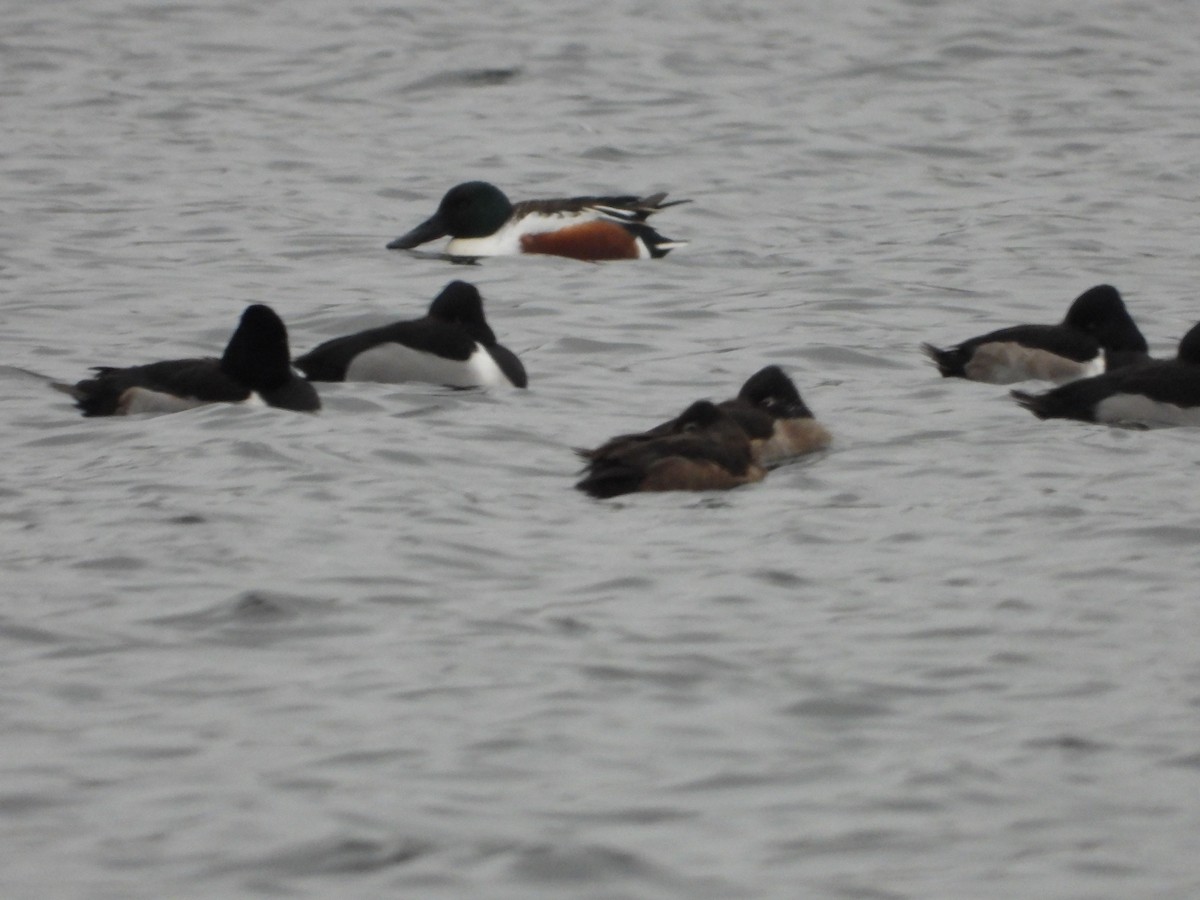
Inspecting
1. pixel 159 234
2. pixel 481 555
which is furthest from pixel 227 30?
pixel 481 555

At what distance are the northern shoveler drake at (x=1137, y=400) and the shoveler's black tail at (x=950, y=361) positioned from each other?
1.12 m

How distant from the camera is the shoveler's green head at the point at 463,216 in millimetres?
17047

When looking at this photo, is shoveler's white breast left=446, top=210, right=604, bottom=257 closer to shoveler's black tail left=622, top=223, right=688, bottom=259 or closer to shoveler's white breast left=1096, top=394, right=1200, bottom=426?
shoveler's black tail left=622, top=223, right=688, bottom=259

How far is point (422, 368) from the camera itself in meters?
12.4

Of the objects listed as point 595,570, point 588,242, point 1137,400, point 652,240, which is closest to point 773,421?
point 1137,400

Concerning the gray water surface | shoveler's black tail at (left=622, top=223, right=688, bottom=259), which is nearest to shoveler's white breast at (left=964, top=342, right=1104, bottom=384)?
the gray water surface

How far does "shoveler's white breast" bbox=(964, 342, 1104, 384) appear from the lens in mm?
12352

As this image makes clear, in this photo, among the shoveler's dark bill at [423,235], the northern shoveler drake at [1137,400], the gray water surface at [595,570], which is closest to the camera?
the gray water surface at [595,570]

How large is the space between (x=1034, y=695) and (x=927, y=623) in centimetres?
79

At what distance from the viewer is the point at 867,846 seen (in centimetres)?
596

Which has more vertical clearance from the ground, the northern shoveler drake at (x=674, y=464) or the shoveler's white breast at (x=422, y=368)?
the northern shoveler drake at (x=674, y=464)

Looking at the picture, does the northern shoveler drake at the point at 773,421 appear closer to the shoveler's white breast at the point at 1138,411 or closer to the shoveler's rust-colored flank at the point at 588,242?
the shoveler's white breast at the point at 1138,411

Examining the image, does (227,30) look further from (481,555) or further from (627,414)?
(481,555)

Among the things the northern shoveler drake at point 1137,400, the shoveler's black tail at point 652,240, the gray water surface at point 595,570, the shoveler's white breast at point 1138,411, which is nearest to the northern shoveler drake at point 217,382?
the gray water surface at point 595,570
